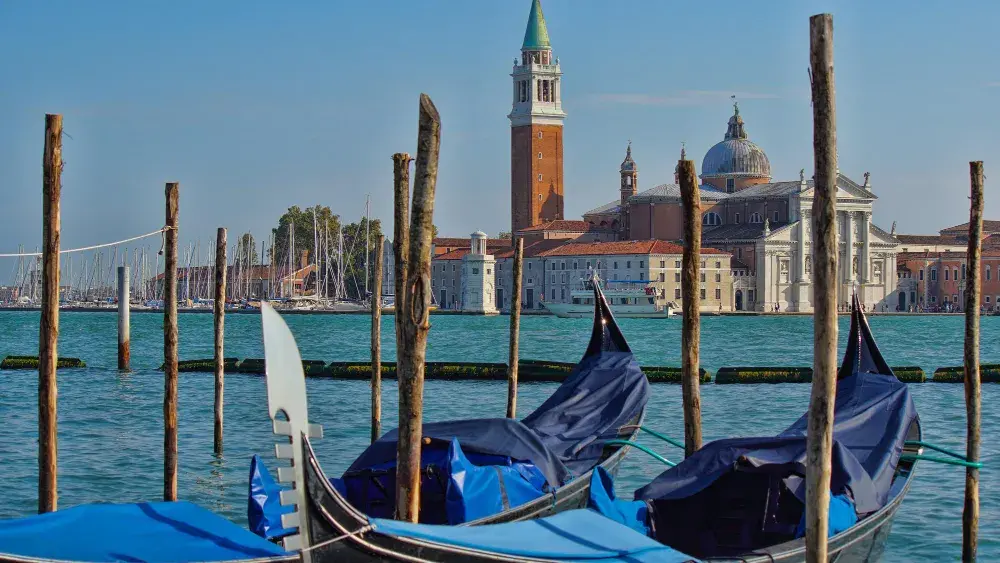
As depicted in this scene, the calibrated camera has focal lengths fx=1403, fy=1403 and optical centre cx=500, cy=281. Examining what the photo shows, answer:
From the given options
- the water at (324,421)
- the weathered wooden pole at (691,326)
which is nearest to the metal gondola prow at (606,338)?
the water at (324,421)

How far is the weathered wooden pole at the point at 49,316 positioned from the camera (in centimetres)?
697

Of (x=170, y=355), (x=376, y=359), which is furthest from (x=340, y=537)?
(x=376, y=359)

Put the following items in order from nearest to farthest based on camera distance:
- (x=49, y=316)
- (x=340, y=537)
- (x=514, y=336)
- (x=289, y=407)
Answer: (x=289, y=407) → (x=340, y=537) → (x=49, y=316) → (x=514, y=336)

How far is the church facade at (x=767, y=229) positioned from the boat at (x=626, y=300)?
13.3 ft

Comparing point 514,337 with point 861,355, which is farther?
point 514,337

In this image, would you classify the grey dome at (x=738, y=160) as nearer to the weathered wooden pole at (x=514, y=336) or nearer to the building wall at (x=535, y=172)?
the building wall at (x=535, y=172)

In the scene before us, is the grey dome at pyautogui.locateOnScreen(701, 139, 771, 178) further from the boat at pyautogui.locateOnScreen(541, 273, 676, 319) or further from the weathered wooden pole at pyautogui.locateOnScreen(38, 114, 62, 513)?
the weathered wooden pole at pyautogui.locateOnScreen(38, 114, 62, 513)

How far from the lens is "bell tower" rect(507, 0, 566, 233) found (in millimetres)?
66375

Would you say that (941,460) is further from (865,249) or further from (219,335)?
(865,249)

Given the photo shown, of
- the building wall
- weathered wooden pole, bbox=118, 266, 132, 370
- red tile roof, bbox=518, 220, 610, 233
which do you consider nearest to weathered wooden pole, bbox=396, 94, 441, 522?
weathered wooden pole, bbox=118, 266, 132, 370

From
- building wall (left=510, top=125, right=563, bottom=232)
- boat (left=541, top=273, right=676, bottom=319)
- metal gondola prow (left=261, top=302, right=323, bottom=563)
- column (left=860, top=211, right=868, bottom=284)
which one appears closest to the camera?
metal gondola prow (left=261, top=302, right=323, bottom=563)

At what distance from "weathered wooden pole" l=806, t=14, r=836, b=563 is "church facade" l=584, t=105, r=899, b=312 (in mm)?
55225

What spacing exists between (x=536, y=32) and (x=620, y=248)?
12973 millimetres

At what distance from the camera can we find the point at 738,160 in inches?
2660
